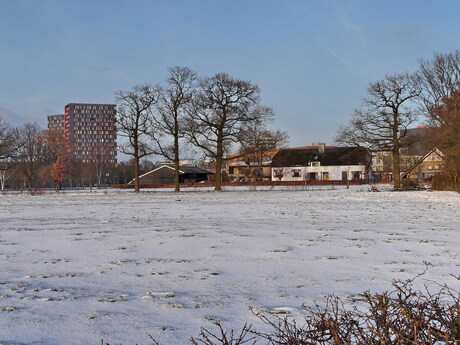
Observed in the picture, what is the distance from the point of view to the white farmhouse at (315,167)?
8350 centimetres

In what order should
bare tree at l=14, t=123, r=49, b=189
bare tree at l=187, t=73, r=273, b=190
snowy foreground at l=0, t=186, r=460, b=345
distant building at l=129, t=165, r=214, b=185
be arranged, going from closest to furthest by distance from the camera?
snowy foreground at l=0, t=186, r=460, b=345 < bare tree at l=187, t=73, r=273, b=190 < bare tree at l=14, t=123, r=49, b=189 < distant building at l=129, t=165, r=214, b=185

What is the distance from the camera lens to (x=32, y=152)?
81.7 m

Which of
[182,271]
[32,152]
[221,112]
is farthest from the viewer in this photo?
[32,152]

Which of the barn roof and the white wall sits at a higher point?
the barn roof

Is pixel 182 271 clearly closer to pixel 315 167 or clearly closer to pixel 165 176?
pixel 315 167

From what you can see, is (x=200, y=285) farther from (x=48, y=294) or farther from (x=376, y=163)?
(x=376, y=163)

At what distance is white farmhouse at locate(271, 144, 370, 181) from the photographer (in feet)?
274

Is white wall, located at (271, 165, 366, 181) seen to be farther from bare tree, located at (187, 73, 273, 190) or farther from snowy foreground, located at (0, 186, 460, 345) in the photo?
snowy foreground, located at (0, 186, 460, 345)

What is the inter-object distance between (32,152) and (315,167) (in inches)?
1957

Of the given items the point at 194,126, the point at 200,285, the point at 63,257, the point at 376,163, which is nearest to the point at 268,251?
the point at 200,285

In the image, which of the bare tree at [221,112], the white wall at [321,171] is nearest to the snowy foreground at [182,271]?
the bare tree at [221,112]

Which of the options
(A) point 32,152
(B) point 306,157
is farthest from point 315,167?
(A) point 32,152

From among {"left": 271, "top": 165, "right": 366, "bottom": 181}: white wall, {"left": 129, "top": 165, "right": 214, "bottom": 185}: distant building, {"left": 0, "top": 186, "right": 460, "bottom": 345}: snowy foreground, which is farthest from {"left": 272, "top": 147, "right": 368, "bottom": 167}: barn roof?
{"left": 0, "top": 186, "right": 460, "bottom": 345}: snowy foreground

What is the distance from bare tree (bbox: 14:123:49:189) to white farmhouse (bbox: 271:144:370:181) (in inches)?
1655
